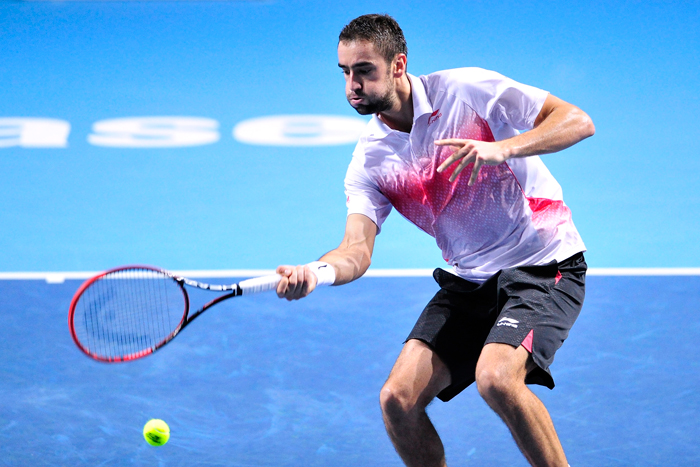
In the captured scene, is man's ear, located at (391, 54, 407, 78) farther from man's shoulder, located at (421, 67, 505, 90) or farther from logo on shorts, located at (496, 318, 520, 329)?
logo on shorts, located at (496, 318, 520, 329)

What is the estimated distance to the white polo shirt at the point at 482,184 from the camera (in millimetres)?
3104

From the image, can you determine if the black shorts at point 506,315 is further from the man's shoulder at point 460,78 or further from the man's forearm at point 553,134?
the man's shoulder at point 460,78

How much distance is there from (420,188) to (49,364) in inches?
108

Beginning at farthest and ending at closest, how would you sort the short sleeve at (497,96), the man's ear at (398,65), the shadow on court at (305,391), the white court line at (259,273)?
the white court line at (259,273), the shadow on court at (305,391), the man's ear at (398,65), the short sleeve at (497,96)

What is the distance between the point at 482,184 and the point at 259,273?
3.75m

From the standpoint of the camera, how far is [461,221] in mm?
3191

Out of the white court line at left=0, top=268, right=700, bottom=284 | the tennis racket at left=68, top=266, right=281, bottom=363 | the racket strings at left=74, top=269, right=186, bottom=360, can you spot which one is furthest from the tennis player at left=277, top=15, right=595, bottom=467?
the white court line at left=0, top=268, right=700, bottom=284

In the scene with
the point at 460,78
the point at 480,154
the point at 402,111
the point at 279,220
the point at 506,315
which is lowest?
the point at 279,220

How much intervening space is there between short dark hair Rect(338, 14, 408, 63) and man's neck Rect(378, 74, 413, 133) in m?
0.12

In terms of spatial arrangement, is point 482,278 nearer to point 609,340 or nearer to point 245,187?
point 609,340

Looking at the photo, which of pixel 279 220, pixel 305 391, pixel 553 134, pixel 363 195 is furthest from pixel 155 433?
pixel 279 220

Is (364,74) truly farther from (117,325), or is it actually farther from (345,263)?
(117,325)

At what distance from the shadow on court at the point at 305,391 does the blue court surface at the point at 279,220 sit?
0.02 metres

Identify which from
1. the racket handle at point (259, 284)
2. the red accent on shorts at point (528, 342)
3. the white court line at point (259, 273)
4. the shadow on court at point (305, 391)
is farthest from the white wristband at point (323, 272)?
the white court line at point (259, 273)
